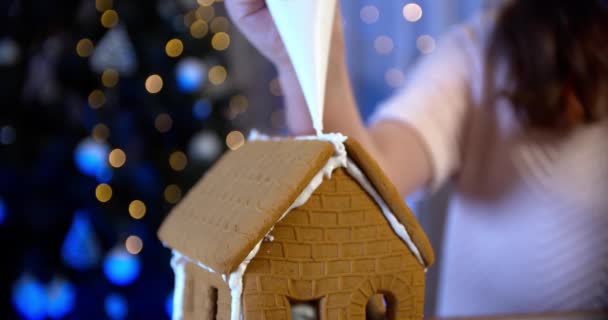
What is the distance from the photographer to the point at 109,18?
5.21 ft

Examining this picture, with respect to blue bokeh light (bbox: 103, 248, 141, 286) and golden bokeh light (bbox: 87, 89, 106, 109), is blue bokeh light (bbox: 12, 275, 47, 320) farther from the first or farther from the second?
golden bokeh light (bbox: 87, 89, 106, 109)

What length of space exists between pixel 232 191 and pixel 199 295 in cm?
9

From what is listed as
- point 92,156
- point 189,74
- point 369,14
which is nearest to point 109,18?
point 189,74

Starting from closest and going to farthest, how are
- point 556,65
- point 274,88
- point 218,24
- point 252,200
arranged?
point 252,200, point 556,65, point 218,24, point 274,88

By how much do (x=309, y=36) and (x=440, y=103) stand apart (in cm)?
70

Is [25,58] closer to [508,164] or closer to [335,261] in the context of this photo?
[508,164]

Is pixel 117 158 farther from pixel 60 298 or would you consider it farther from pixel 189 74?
pixel 60 298

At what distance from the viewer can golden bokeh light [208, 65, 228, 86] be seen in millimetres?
1654

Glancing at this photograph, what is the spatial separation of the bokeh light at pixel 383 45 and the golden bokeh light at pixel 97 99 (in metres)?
1.00

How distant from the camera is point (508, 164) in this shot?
1101 mm

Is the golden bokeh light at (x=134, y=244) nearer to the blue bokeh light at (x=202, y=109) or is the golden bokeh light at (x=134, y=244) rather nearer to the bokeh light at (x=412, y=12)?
the blue bokeh light at (x=202, y=109)

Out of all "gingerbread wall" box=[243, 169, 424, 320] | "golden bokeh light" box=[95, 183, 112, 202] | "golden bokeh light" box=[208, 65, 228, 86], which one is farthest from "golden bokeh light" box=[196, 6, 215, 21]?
"gingerbread wall" box=[243, 169, 424, 320]

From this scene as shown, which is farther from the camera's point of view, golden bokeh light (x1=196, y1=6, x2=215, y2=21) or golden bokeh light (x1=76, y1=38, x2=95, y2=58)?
golden bokeh light (x1=196, y1=6, x2=215, y2=21)

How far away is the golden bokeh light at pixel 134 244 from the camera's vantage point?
159 centimetres
